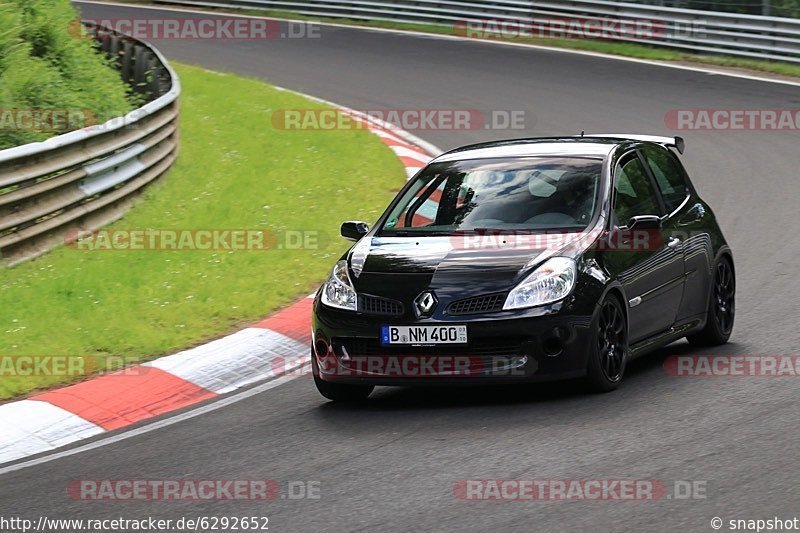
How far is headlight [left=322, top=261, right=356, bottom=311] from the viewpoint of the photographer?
8.38 metres

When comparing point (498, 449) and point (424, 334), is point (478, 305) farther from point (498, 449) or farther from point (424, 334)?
point (498, 449)

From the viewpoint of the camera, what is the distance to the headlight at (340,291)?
838cm

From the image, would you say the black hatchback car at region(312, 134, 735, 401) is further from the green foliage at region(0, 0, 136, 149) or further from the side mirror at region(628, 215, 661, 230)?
the green foliage at region(0, 0, 136, 149)

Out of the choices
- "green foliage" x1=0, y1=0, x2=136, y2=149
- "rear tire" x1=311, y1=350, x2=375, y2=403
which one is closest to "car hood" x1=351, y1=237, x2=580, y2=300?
"rear tire" x1=311, y1=350, x2=375, y2=403

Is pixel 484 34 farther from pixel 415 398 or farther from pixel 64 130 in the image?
pixel 415 398

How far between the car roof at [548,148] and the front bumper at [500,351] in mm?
1566

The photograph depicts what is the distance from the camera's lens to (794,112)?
2023 cm

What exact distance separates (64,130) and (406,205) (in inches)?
273

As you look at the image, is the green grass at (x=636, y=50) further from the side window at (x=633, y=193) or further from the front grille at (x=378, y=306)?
the front grille at (x=378, y=306)

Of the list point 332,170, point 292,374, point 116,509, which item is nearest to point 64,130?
point 332,170

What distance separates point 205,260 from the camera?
41.4 ft

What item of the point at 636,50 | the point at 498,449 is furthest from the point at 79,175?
the point at 636,50

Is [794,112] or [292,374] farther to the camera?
[794,112]

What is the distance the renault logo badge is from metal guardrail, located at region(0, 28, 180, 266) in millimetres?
4873
